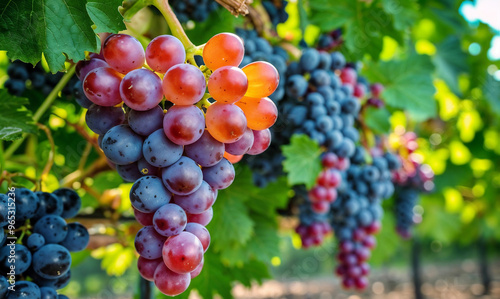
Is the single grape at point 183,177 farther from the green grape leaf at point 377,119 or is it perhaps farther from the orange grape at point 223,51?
the green grape leaf at point 377,119

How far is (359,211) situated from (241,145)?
85 centimetres

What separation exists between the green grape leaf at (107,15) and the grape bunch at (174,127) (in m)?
0.07

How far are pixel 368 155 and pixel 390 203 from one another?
1033 mm

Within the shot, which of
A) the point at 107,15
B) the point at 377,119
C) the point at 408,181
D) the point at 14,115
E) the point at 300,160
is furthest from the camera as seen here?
the point at 408,181

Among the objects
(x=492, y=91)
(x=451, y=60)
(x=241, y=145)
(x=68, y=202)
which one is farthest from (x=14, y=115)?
(x=492, y=91)

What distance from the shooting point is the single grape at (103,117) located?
0.45 m

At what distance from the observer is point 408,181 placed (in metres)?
1.81

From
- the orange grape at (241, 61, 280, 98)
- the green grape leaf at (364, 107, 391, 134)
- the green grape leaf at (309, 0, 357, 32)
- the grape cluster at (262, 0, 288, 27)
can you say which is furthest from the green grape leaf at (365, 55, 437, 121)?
the orange grape at (241, 61, 280, 98)

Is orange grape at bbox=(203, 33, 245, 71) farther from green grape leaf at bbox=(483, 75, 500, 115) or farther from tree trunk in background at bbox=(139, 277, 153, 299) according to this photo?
green grape leaf at bbox=(483, 75, 500, 115)

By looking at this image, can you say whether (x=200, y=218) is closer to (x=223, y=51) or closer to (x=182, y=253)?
(x=182, y=253)

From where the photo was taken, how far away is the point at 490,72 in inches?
83.9

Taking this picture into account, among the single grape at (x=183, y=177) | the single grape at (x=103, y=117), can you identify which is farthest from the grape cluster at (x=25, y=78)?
the single grape at (x=183, y=177)

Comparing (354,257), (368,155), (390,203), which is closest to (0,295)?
(368,155)

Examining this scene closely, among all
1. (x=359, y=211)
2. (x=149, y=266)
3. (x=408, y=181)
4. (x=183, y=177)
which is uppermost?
(x=183, y=177)
